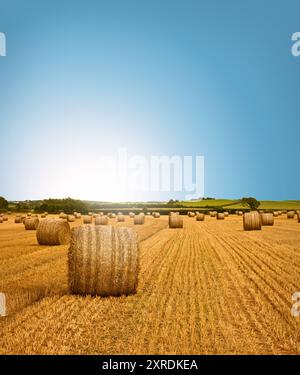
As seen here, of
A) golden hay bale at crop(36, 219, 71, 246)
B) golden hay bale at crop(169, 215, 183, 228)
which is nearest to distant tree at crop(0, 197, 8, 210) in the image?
golden hay bale at crop(169, 215, 183, 228)

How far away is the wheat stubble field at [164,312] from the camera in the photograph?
6559 millimetres

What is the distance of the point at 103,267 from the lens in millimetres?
9633

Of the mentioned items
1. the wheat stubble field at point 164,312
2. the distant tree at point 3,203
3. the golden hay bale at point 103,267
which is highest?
the distant tree at point 3,203

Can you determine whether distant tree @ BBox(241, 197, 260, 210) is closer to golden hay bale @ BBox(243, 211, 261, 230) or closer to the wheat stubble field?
golden hay bale @ BBox(243, 211, 261, 230)

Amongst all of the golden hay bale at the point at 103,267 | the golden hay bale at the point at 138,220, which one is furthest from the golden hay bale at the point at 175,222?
the golden hay bale at the point at 103,267

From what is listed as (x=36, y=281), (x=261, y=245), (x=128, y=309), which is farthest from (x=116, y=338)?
→ (x=261, y=245)

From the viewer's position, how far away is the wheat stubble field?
21.5ft

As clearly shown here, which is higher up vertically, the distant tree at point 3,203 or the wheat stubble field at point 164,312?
the distant tree at point 3,203

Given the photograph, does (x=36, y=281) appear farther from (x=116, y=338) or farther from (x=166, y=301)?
(x=116, y=338)

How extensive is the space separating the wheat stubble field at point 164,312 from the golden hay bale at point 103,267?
241mm

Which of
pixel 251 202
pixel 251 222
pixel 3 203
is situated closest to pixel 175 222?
pixel 251 222

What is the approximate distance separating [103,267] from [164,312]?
178cm

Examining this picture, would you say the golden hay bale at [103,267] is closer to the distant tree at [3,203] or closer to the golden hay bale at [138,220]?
the golden hay bale at [138,220]

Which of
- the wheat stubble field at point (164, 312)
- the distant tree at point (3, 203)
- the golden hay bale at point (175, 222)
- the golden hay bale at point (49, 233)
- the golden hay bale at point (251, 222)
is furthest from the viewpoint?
the distant tree at point (3, 203)
